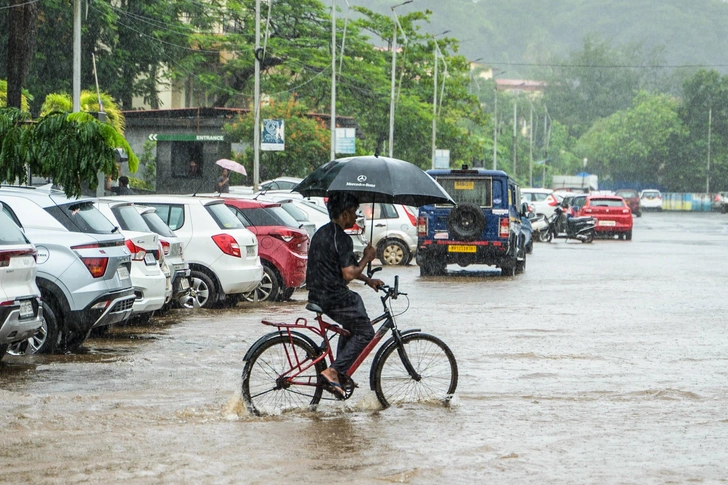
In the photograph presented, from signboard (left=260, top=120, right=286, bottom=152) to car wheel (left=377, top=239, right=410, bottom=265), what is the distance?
28.9 feet

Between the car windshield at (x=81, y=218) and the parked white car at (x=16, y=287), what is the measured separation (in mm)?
1411

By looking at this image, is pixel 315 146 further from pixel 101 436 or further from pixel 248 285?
pixel 101 436

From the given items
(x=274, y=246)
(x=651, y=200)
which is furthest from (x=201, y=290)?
(x=651, y=200)

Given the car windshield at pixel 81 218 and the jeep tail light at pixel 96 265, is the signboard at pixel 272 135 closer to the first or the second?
the car windshield at pixel 81 218

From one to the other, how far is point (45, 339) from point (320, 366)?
4155mm

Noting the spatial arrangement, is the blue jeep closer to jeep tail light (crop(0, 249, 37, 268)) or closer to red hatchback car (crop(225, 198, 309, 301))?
red hatchback car (crop(225, 198, 309, 301))

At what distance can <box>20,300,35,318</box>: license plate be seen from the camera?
36.3 ft

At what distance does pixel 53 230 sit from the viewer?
494 inches

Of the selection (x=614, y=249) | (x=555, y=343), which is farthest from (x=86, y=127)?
(x=614, y=249)

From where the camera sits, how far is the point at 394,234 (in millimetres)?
29000

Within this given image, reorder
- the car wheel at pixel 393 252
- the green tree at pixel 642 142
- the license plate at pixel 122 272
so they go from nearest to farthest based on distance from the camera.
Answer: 1. the license plate at pixel 122 272
2. the car wheel at pixel 393 252
3. the green tree at pixel 642 142

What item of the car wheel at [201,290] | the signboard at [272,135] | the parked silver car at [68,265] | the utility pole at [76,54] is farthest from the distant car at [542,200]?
the parked silver car at [68,265]

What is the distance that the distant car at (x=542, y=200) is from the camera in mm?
47562

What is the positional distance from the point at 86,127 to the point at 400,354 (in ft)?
24.9
